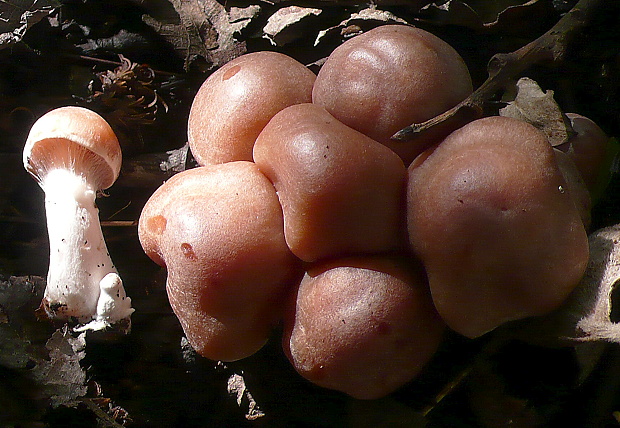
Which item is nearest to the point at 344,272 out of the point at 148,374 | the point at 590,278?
the point at 590,278

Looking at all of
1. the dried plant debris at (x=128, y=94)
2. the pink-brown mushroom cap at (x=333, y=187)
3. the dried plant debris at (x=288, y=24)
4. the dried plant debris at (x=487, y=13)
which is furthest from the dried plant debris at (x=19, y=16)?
the dried plant debris at (x=487, y=13)

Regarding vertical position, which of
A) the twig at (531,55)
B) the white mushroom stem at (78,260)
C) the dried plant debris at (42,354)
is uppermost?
the twig at (531,55)

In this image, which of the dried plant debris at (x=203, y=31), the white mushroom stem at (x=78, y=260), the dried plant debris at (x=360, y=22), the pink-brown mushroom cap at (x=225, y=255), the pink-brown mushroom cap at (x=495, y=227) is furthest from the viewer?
the dried plant debris at (x=203, y=31)

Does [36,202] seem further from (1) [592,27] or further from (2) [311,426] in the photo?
(1) [592,27]

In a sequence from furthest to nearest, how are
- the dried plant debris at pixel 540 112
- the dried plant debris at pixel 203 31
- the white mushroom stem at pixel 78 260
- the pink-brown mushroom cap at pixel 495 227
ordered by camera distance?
the dried plant debris at pixel 203 31 < the white mushroom stem at pixel 78 260 < the dried plant debris at pixel 540 112 < the pink-brown mushroom cap at pixel 495 227

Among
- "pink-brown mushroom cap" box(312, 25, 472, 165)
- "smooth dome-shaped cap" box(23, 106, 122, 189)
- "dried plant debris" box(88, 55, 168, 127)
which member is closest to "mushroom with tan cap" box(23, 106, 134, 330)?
"smooth dome-shaped cap" box(23, 106, 122, 189)

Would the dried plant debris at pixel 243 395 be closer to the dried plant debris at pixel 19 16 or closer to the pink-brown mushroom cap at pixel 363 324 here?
the pink-brown mushroom cap at pixel 363 324

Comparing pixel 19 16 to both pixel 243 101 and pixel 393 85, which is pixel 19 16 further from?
pixel 393 85
